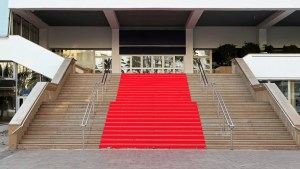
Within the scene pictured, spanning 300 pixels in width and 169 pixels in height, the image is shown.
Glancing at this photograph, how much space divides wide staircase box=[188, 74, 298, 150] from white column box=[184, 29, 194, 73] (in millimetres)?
10358

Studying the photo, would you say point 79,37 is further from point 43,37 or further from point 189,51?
point 189,51

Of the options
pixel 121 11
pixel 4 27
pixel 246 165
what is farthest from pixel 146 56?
pixel 246 165

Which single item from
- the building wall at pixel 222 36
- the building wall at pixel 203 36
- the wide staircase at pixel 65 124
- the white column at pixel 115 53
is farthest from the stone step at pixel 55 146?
the building wall at pixel 222 36

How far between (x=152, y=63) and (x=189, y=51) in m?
3.09

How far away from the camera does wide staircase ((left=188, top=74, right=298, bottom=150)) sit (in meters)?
14.4

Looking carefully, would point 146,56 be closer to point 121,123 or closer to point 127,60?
point 127,60

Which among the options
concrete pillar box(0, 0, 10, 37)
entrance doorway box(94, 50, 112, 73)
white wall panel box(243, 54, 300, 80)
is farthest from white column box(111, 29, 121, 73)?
white wall panel box(243, 54, 300, 80)

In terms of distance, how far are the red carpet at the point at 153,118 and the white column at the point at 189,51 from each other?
885 centimetres

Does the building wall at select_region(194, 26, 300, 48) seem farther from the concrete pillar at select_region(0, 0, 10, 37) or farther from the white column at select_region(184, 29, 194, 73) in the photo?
the concrete pillar at select_region(0, 0, 10, 37)

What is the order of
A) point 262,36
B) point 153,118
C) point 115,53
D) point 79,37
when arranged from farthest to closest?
1. point 79,37
2. point 262,36
3. point 115,53
4. point 153,118

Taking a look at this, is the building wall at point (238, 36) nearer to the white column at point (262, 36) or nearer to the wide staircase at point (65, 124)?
the white column at point (262, 36)

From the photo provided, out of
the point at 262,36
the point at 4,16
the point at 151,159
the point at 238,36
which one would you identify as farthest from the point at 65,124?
the point at 262,36

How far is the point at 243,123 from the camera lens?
1609 centimetres
